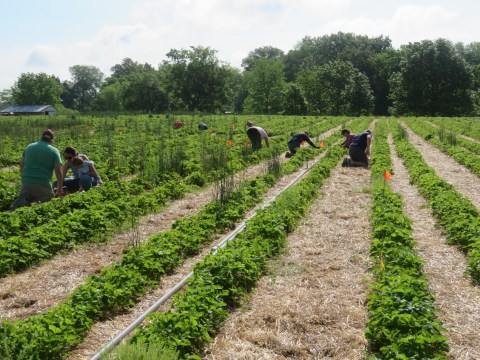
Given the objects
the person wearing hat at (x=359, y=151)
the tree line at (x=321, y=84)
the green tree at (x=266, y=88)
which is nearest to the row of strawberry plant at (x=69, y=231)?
the person wearing hat at (x=359, y=151)

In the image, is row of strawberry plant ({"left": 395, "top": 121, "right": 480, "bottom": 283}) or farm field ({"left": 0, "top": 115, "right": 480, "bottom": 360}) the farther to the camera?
row of strawberry plant ({"left": 395, "top": 121, "right": 480, "bottom": 283})

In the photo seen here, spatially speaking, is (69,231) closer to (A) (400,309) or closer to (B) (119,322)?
(B) (119,322)

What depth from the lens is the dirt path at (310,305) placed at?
4414 millimetres

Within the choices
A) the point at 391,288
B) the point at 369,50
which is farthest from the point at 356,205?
the point at 369,50

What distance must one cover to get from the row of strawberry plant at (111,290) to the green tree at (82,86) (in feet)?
412

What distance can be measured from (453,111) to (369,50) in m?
31.1

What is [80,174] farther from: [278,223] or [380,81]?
[380,81]

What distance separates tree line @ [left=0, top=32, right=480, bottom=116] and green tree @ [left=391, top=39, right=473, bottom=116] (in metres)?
0.12

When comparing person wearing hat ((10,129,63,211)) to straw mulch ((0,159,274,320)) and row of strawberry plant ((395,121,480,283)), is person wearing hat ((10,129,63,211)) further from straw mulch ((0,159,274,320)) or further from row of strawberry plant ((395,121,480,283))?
row of strawberry plant ((395,121,480,283))

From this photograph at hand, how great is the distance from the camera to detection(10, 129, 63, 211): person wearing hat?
29.3 feet

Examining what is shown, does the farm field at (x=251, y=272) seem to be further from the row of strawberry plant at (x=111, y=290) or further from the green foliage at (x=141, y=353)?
the green foliage at (x=141, y=353)

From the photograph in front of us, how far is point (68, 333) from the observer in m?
4.29

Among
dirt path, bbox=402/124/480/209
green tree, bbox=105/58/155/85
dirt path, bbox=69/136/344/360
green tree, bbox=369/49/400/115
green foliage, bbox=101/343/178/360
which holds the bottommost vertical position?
dirt path, bbox=69/136/344/360

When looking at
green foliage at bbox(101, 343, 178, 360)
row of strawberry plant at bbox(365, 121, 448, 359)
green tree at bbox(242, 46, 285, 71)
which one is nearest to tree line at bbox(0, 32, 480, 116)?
green tree at bbox(242, 46, 285, 71)
